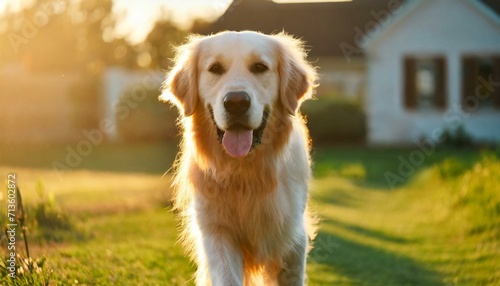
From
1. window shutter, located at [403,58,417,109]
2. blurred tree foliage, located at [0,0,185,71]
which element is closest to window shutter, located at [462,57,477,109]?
window shutter, located at [403,58,417,109]

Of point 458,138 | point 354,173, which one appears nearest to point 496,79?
point 458,138

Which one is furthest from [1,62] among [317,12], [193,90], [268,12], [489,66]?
[193,90]

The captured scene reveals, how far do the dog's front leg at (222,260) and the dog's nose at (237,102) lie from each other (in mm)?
723

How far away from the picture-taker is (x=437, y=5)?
73.3 feet

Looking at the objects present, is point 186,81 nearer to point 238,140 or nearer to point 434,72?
point 238,140

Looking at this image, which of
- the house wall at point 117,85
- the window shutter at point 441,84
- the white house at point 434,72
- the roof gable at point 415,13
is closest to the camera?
the roof gable at point 415,13

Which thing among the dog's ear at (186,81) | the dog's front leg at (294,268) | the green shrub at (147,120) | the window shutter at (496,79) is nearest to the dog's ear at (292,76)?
the dog's ear at (186,81)

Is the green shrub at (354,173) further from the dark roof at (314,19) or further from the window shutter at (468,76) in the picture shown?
the dark roof at (314,19)

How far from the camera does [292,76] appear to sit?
14.8 feet

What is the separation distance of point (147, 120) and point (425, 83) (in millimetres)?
8473

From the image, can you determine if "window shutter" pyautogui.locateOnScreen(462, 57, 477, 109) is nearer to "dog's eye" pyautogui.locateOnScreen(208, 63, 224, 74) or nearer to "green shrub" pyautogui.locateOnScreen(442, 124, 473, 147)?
"green shrub" pyautogui.locateOnScreen(442, 124, 473, 147)

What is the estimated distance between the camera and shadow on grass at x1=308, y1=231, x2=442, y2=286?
20.2 feet

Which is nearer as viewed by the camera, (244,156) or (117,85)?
(244,156)

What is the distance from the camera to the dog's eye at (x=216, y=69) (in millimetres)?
4289
